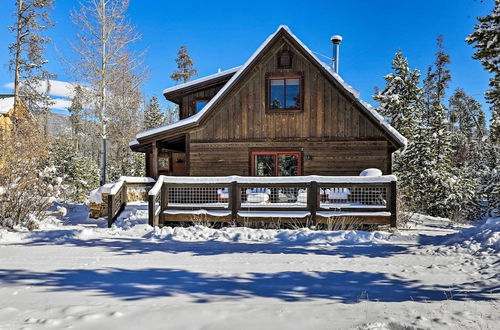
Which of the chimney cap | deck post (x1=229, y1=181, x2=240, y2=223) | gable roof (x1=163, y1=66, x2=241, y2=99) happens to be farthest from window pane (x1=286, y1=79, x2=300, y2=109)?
deck post (x1=229, y1=181, x2=240, y2=223)

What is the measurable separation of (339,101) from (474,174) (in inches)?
945

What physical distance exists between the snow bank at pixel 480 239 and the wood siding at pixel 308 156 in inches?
233

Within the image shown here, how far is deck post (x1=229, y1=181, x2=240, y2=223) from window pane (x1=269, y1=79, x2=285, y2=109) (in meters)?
5.62

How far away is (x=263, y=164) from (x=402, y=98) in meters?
15.8

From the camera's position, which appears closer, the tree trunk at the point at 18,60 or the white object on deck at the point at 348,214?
the white object on deck at the point at 348,214

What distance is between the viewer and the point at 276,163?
45.2 feet

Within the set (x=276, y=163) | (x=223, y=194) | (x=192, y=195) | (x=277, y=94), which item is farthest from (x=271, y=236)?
(x=277, y=94)

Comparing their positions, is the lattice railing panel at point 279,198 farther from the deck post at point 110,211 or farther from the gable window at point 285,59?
the gable window at point 285,59

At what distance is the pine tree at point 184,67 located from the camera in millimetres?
43688

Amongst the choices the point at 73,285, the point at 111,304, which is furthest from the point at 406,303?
the point at 73,285

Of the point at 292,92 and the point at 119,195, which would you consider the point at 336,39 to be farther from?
the point at 119,195

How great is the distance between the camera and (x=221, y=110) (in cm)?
1372

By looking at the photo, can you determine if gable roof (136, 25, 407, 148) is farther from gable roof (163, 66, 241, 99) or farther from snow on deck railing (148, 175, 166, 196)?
snow on deck railing (148, 175, 166, 196)

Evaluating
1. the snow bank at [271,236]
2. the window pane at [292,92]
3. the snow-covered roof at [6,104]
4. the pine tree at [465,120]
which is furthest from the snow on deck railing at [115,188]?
the pine tree at [465,120]
